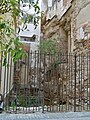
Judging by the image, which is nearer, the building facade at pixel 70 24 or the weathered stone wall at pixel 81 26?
the weathered stone wall at pixel 81 26

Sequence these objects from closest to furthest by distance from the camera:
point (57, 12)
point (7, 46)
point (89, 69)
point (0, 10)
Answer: point (7, 46)
point (0, 10)
point (89, 69)
point (57, 12)

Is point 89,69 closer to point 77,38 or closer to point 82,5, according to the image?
point 77,38

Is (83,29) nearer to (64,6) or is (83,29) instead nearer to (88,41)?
(88,41)

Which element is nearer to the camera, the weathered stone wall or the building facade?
the weathered stone wall

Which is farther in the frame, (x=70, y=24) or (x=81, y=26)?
(x=70, y=24)

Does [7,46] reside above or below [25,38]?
below

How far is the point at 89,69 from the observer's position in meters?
6.89

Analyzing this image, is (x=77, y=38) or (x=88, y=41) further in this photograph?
(x=77, y=38)

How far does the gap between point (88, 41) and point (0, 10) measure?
6.00 meters

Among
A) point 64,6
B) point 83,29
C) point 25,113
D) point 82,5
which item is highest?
point 64,6

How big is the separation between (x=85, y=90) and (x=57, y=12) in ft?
21.3

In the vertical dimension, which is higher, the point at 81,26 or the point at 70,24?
the point at 70,24

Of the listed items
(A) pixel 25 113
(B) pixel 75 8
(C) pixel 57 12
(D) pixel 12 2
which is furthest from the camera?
(C) pixel 57 12

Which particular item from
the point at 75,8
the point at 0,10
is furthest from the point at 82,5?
the point at 0,10
